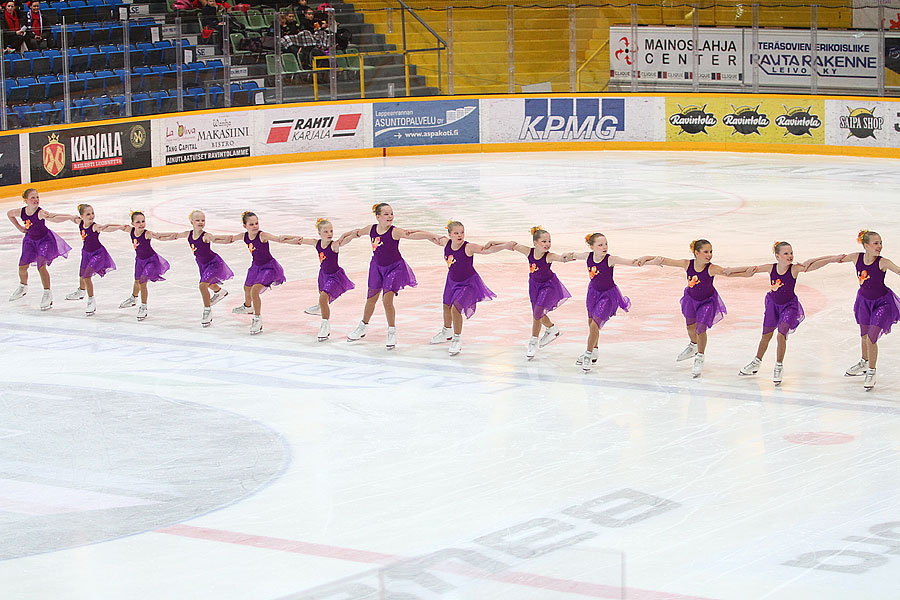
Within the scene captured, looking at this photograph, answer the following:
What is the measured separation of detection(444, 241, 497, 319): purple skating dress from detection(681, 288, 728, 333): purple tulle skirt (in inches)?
77.0

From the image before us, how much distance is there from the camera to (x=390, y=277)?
11641 mm

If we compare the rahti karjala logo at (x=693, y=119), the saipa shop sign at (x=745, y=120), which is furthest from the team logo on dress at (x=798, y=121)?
the rahti karjala logo at (x=693, y=119)

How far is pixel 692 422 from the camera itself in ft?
29.2

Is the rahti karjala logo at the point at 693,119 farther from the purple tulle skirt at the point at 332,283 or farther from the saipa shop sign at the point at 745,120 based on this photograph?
the purple tulle skirt at the point at 332,283

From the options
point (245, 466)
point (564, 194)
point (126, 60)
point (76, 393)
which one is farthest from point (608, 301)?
point (126, 60)

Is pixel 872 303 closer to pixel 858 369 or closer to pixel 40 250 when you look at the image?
pixel 858 369

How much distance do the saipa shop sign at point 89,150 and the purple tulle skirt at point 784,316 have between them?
16830mm

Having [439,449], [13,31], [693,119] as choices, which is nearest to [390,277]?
[439,449]

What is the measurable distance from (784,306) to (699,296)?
2.40ft

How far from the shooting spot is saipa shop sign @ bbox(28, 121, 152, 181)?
75.7 ft

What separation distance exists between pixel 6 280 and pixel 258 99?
42.7 ft

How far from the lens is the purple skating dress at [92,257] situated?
13.4 m

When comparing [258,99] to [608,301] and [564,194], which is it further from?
[608,301]

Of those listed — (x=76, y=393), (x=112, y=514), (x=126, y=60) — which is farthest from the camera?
(x=126, y=60)
